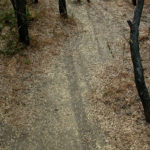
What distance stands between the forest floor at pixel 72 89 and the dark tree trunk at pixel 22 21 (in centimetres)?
57

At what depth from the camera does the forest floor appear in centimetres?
794

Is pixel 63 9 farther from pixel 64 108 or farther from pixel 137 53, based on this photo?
pixel 137 53

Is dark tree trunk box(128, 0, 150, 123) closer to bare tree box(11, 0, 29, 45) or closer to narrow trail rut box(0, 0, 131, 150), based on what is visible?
narrow trail rut box(0, 0, 131, 150)

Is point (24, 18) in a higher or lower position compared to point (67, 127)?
higher

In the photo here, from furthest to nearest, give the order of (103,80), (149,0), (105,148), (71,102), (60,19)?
(149,0) < (60,19) < (103,80) < (71,102) < (105,148)

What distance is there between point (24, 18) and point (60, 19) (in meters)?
2.90

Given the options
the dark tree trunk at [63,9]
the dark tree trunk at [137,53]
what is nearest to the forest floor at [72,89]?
the dark tree trunk at [63,9]

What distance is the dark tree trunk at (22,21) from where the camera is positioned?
11.0 meters

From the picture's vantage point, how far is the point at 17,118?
337 inches

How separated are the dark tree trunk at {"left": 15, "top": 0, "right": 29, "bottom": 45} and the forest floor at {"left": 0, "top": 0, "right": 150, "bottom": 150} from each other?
569 millimetres

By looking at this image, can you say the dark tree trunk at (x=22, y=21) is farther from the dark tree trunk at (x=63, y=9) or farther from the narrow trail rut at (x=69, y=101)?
the dark tree trunk at (x=63, y=9)

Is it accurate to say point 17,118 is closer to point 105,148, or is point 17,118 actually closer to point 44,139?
point 44,139

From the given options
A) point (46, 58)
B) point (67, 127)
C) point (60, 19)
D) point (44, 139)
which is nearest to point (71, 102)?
point (67, 127)

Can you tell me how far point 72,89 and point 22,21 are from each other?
3813mm
